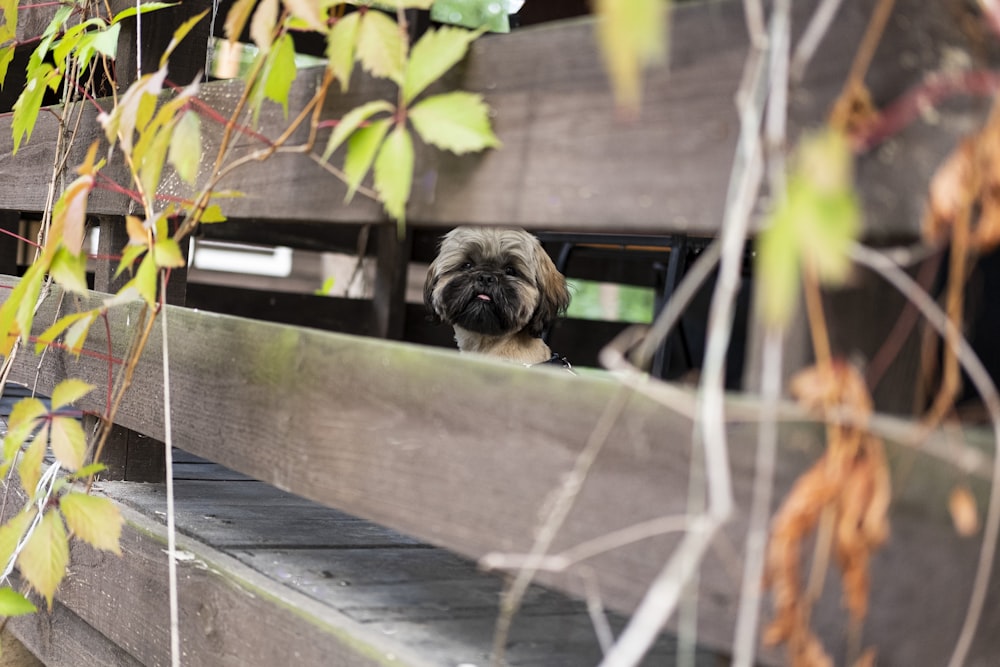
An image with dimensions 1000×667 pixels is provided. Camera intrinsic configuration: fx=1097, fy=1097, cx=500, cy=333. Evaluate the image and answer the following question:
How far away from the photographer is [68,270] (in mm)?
1590

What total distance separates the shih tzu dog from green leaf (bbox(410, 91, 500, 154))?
2651 millimetres

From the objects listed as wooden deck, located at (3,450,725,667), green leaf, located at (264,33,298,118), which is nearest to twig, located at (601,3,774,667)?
wooden deck, located at (3,450,725,667)

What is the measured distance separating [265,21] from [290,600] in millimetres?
808

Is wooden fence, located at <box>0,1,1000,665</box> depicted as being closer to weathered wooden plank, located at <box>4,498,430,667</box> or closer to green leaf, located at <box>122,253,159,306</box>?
weathered wooden plank, located at <box>4,498,430,667</box>

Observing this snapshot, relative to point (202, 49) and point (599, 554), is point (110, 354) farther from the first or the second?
point (599, 554)

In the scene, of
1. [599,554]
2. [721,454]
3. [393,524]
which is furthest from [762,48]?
[393,524]

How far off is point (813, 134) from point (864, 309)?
150 millimetres

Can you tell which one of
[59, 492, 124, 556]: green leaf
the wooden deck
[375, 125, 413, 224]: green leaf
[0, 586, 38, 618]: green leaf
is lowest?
[0, 586, 38, 618]: green leaf

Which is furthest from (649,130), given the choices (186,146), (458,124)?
(186,146)

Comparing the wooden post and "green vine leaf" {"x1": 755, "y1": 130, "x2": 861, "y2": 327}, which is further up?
"green vine leaf" {"x1": 755, "y1": 130, "x2": 861, "y2": 327}

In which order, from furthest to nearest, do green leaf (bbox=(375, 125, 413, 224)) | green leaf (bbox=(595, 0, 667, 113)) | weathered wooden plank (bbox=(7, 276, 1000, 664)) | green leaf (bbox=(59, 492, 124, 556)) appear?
green leaf (bbox=(59, 492, 124, 556))
green leaf (bbox=(375, 125, 413, 224))
weathered wooden plank (bbox=(7, 276, 1000, 664))
green leaf (bbox=(595, 0, 667, 113))

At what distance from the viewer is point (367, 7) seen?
125 cm

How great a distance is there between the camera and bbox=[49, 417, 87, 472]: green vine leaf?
1583mm

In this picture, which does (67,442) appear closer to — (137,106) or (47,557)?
(47,557)
